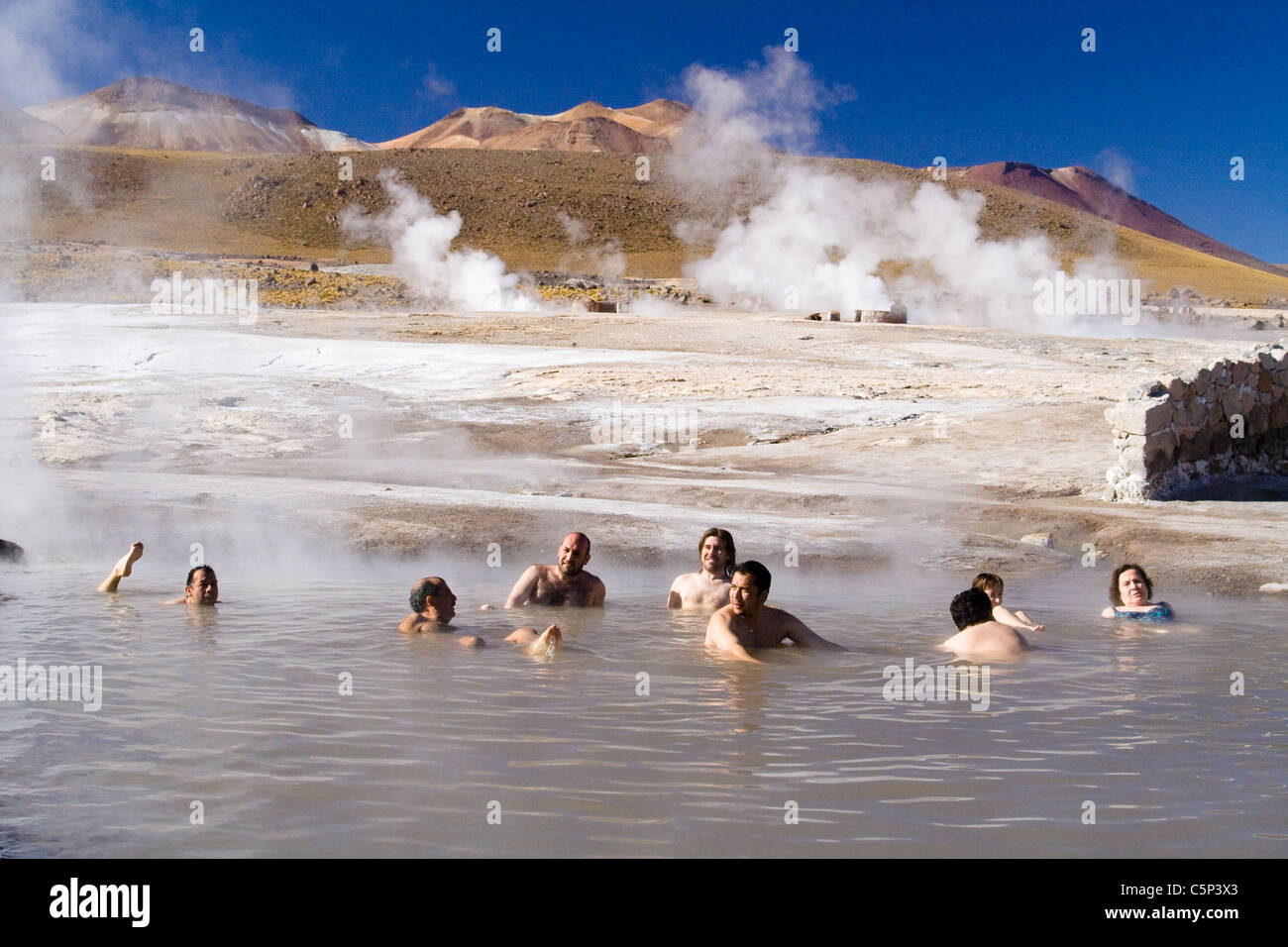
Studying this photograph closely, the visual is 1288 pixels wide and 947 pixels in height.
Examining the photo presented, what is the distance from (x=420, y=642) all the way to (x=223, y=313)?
25.1 m

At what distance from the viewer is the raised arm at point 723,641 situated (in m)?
6.32

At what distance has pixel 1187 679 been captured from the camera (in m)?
6.01

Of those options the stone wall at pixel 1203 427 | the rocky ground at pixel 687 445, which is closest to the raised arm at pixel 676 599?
the rocky ground at pixel 687 445

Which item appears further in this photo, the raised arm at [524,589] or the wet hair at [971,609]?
the raised arm at [524,589]

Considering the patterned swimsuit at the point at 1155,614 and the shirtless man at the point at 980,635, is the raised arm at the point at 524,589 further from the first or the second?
the patterned swimsuit at the point at 1155,614

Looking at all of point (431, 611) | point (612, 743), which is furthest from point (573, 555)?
point (612, 743)

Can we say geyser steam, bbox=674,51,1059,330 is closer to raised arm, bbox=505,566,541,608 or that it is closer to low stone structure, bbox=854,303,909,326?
low stone structure, bbox=854,303,909,326

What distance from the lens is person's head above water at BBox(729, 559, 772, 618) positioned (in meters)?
6.20

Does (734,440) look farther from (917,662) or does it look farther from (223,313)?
(223,313)

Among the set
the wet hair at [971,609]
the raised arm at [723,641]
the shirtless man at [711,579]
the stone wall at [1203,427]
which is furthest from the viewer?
the stone wall at [1203,427]

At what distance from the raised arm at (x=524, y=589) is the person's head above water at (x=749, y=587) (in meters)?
1.82

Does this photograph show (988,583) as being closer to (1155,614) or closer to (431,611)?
(1155,614)

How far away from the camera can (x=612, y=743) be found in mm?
4652
